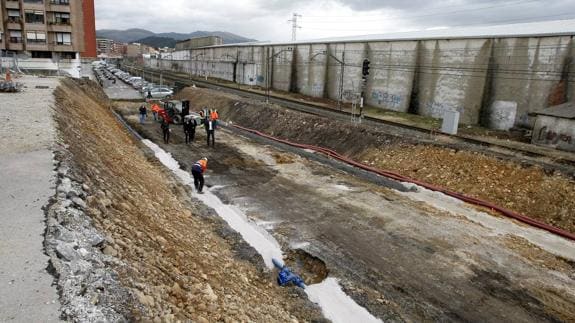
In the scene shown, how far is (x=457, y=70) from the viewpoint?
30.7 m

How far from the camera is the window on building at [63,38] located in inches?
2527

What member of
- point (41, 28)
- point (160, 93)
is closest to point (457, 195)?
point (160, 93)

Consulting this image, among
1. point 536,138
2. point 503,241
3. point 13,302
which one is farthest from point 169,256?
point 536,138

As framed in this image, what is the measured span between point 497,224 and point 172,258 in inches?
457

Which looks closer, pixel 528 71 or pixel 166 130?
pixel 166 130

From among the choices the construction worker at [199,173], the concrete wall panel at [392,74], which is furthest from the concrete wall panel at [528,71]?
the construction worker at [199,173]

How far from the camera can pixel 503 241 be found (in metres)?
12.4

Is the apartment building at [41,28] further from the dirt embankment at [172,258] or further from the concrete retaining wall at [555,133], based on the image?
the concrete retaining wall at [555,133]

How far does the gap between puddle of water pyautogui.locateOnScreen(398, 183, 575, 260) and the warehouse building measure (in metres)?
10.3

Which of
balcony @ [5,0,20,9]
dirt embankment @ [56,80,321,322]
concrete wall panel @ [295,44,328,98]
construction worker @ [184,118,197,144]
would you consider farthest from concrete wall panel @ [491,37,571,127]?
balcony @ [5,0,20,9]

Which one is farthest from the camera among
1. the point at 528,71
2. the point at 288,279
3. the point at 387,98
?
the point at 387,98

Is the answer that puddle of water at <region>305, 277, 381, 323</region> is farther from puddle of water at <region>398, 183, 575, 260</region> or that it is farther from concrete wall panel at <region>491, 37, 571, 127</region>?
concrete wall panel at <region>491, 37, 571, 127</region>

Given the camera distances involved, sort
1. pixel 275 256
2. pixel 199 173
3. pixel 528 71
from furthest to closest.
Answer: pixel 528 71, pixel 199 173, pixel 275 256

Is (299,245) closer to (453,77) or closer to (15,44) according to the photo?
(453,77)
